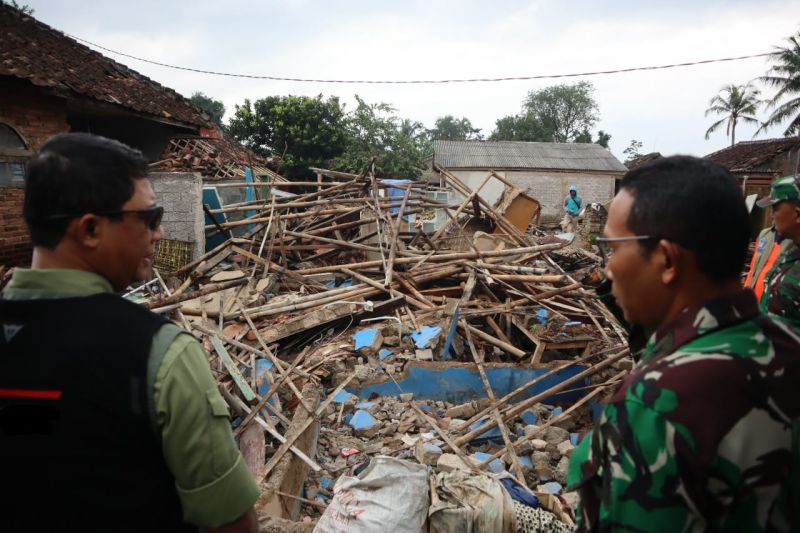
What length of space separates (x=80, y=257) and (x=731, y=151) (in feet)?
103

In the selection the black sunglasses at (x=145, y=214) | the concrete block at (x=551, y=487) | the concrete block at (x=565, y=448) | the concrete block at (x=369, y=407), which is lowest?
the concrete block at (x=551, y=487)

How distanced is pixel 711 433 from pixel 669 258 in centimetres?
36

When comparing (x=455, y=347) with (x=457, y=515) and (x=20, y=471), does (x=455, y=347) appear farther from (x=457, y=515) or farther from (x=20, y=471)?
(x=20, y=471)

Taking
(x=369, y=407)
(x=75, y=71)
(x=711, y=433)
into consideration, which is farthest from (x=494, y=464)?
(x=75, y=71)

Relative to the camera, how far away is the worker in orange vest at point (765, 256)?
2.96m

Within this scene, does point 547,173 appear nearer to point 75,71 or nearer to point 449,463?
point 75,71

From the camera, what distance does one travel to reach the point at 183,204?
8547mm

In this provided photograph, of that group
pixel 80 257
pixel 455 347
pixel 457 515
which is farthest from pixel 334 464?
pixel 80 257

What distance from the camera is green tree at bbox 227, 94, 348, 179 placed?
2117 cm

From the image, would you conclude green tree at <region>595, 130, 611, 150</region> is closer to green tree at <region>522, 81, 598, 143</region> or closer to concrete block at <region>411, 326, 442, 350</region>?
green tree at <region>522, 81, 598, 143</region>

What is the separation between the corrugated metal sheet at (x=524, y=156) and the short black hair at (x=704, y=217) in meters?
25.3

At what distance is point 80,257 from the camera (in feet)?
3.64

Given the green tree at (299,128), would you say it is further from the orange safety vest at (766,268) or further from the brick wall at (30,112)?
the orange safety vest at (766,268)

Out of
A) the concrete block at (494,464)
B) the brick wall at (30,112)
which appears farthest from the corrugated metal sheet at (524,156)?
the concrete block at (494,464)
